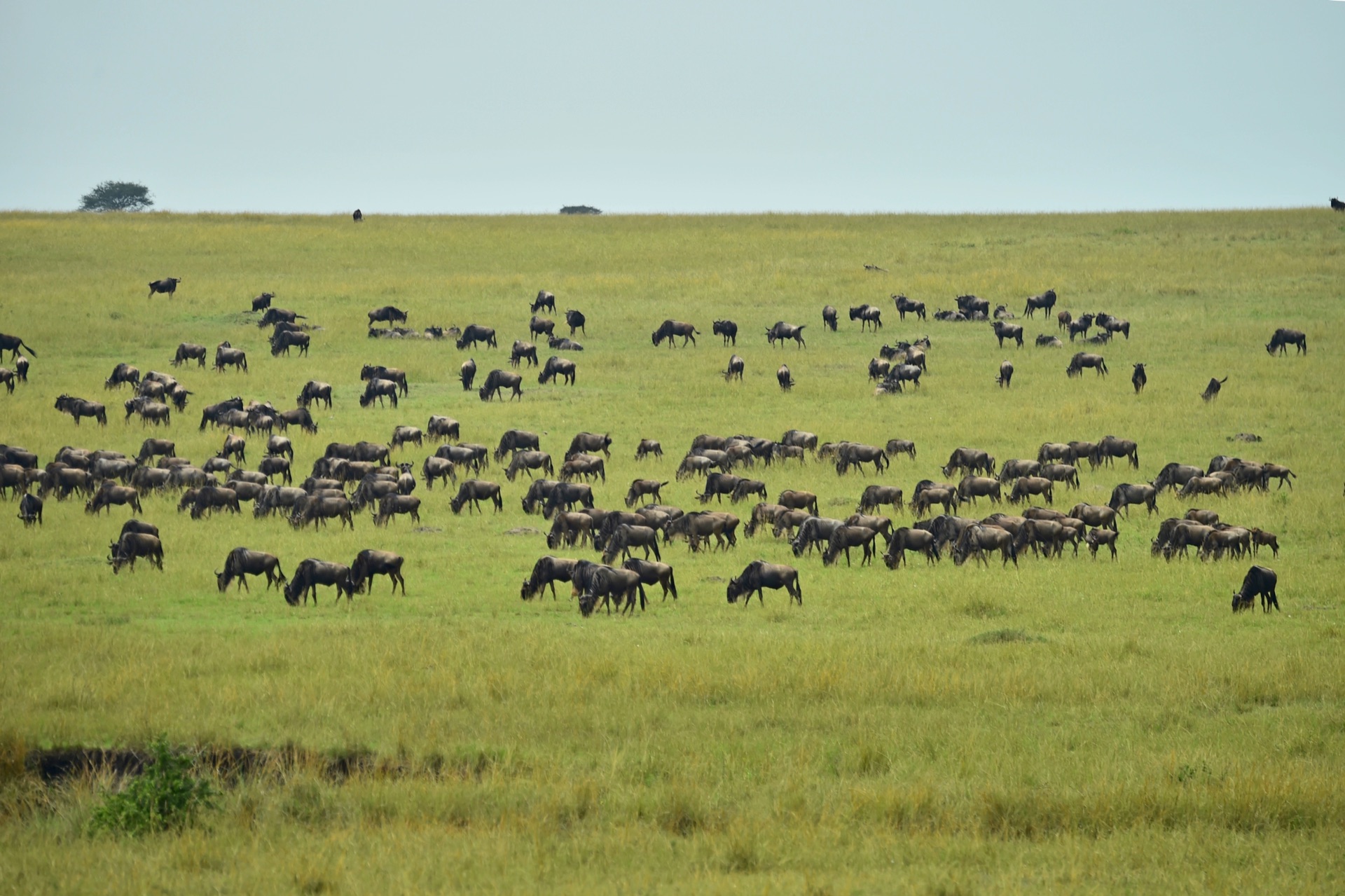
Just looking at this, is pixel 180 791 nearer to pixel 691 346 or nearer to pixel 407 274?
pixel 691 346

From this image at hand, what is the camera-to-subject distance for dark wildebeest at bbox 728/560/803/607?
70.7 ft

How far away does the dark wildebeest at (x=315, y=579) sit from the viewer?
70.2 feet

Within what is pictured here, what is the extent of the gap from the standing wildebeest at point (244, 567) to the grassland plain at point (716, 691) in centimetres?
40

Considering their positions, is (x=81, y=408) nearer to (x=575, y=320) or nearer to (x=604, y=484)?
(x=604, y=484)

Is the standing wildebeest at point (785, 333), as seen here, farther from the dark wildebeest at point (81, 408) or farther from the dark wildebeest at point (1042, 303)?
the dark wildebeest at point (81, 408)

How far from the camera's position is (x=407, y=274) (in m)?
70.7

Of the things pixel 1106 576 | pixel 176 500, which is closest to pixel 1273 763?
pixel 1106 576

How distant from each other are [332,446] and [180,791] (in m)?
23.0

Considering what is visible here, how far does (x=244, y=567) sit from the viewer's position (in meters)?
22.3

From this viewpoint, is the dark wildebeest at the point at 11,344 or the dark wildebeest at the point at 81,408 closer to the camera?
the dark wildebeest at the point at 81,408

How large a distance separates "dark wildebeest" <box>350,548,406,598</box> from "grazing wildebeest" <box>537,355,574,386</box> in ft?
79.8

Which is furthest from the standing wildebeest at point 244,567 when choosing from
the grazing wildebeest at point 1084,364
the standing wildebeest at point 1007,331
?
the standing wildebeest at point 1007,331

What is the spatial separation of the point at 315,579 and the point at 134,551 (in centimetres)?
390

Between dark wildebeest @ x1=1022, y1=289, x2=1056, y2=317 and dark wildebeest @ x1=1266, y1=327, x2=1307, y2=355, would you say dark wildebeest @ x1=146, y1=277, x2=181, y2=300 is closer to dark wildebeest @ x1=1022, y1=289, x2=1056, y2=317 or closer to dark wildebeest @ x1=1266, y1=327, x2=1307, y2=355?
dark wildebeest @ x1=1022, y1=289, x2=1056, y2=317
